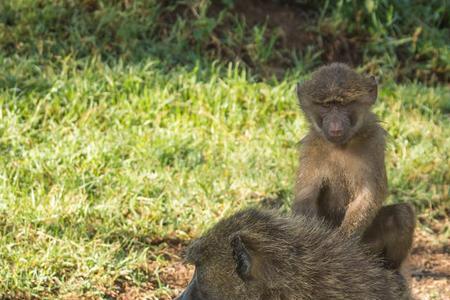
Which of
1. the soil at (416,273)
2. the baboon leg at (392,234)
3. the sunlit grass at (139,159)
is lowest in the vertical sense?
the soil at (416,273)

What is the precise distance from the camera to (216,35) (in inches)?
362

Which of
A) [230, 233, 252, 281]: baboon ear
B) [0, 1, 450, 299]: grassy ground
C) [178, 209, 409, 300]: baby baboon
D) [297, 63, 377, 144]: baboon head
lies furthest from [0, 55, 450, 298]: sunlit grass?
[230, 233, 252, 281]: baboon ear

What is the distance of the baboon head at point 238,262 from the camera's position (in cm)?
463

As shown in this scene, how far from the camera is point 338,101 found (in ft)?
19.5

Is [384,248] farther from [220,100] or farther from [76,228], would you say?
[220,100]

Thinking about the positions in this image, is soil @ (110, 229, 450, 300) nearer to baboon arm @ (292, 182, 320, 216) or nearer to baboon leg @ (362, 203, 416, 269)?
baboon leg @ (362, 203, 416, 269)

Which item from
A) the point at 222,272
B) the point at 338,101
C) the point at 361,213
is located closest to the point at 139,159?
the point at 338,101

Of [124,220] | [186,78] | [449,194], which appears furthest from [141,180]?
[449,194]

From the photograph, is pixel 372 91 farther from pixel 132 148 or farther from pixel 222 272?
pixel 132 148

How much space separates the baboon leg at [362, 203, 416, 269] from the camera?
5.78m

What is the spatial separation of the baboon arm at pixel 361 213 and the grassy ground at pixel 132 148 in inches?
48.5

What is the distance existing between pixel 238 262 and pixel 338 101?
1.68m

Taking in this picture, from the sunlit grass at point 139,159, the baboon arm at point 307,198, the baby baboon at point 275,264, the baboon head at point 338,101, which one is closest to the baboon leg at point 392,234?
the baboon arm at point 307,198

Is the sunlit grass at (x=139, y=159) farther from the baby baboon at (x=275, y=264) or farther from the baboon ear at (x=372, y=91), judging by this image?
the baby baboon at (x=275, y=264)
